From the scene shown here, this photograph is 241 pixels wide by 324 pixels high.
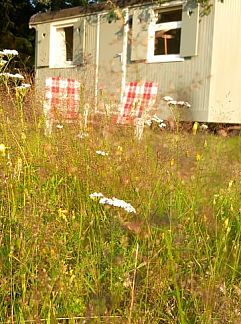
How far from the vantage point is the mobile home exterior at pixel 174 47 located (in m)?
7.79

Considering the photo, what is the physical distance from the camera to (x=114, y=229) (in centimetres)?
124

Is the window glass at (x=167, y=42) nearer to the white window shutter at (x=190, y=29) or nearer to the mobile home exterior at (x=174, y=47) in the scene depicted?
the mobile home exterior at (x=174, y=47)

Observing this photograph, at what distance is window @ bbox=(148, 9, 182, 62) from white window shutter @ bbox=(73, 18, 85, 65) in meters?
1.78

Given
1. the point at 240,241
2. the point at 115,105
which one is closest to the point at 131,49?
the point at 115,105

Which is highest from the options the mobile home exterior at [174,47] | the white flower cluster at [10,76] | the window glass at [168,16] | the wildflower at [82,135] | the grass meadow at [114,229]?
the window glass at [168,16]

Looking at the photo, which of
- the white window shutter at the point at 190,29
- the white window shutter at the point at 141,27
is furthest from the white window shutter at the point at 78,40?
the white window shutter at the point at 190,29

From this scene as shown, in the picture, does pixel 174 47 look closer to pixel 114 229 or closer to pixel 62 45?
pixel 62 45

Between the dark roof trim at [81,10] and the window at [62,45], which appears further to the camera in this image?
the window at [62,45]

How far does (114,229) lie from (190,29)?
7.31m

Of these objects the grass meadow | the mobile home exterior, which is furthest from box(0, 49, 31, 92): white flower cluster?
the mobile home exterior

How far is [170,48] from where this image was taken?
8.76 m

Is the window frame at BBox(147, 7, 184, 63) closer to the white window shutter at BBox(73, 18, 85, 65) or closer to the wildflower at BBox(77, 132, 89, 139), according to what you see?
the white window shutter at BBox(73, 18, 85, 65)

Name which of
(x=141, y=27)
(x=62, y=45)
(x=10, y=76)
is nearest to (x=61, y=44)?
A: (x=62, y=45)

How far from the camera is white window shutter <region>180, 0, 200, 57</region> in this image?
7.98 metres
